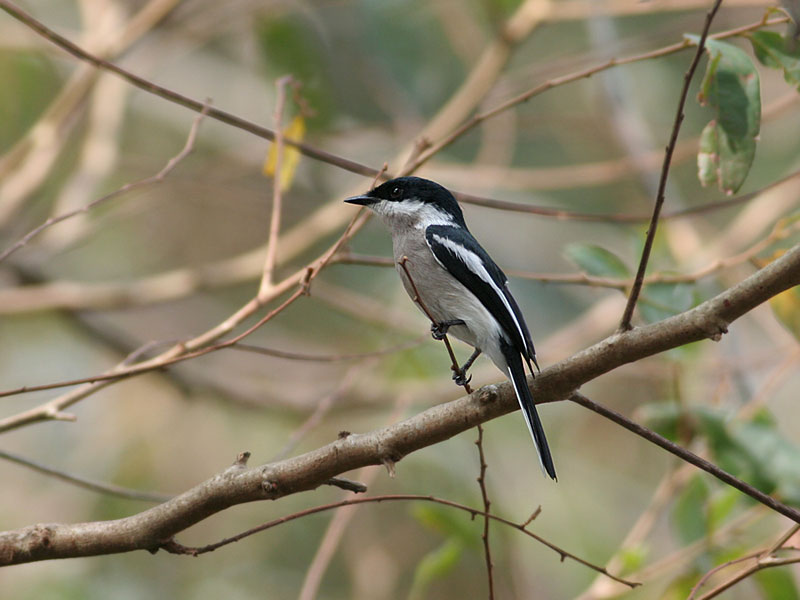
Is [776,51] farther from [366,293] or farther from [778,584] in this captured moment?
[366,293]

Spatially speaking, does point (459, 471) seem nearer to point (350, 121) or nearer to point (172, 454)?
point (172, 454)

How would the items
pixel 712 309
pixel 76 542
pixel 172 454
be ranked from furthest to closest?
pixel 172 454 < pixel 76 542 < pixel 712 309

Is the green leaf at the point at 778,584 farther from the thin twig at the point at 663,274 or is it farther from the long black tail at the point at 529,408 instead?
the long black tail at the point at 529,408

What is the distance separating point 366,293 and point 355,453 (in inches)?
225

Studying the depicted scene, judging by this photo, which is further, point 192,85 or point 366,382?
point 192,85

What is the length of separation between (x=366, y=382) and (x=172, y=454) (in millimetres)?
2258

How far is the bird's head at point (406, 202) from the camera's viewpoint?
3.42 meters

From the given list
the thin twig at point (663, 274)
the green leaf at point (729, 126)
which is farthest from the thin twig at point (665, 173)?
A: the thin twig at point (663, 274)

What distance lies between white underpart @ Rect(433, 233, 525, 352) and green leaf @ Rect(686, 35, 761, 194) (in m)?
0.70

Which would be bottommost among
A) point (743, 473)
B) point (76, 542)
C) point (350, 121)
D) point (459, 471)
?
point (76, 542)

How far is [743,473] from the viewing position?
354cm

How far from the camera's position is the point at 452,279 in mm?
3002

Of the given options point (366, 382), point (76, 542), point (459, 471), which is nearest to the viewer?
point (76, 542)

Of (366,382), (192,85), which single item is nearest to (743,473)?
(366,382)
